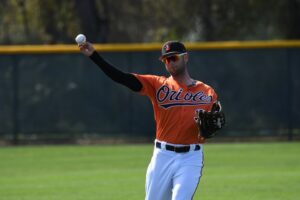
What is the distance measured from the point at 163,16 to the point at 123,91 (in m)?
10.9

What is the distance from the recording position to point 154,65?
792 inches

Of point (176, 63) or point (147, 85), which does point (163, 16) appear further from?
point (176, 63)

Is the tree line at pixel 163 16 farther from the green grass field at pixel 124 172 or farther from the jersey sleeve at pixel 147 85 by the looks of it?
the jersey sleeve at pixel 147 85

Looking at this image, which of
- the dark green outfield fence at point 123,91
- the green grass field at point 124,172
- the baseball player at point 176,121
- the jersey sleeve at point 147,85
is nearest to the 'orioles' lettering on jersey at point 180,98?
the baseball player at point 176,121

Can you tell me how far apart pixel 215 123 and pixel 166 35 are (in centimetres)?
2343

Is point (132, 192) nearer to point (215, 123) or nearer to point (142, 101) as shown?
point (215, 123)

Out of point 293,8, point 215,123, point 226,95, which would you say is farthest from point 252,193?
point 293,8

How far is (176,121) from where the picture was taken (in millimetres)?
7043

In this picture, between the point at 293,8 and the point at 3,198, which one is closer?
the point at 3,198

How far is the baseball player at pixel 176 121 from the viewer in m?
6.91

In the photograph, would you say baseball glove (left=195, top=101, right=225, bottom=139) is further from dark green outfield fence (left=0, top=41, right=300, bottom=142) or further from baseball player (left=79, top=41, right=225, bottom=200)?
dark green outfield fence (left=0, top=41, right=300, bottom=142)

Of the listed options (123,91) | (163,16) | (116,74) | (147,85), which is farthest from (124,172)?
(163,16)

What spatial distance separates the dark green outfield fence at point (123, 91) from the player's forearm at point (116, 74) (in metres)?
12.9

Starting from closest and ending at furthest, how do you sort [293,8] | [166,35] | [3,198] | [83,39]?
[83,39] < [3,198] < [293,8] < [166,35]
